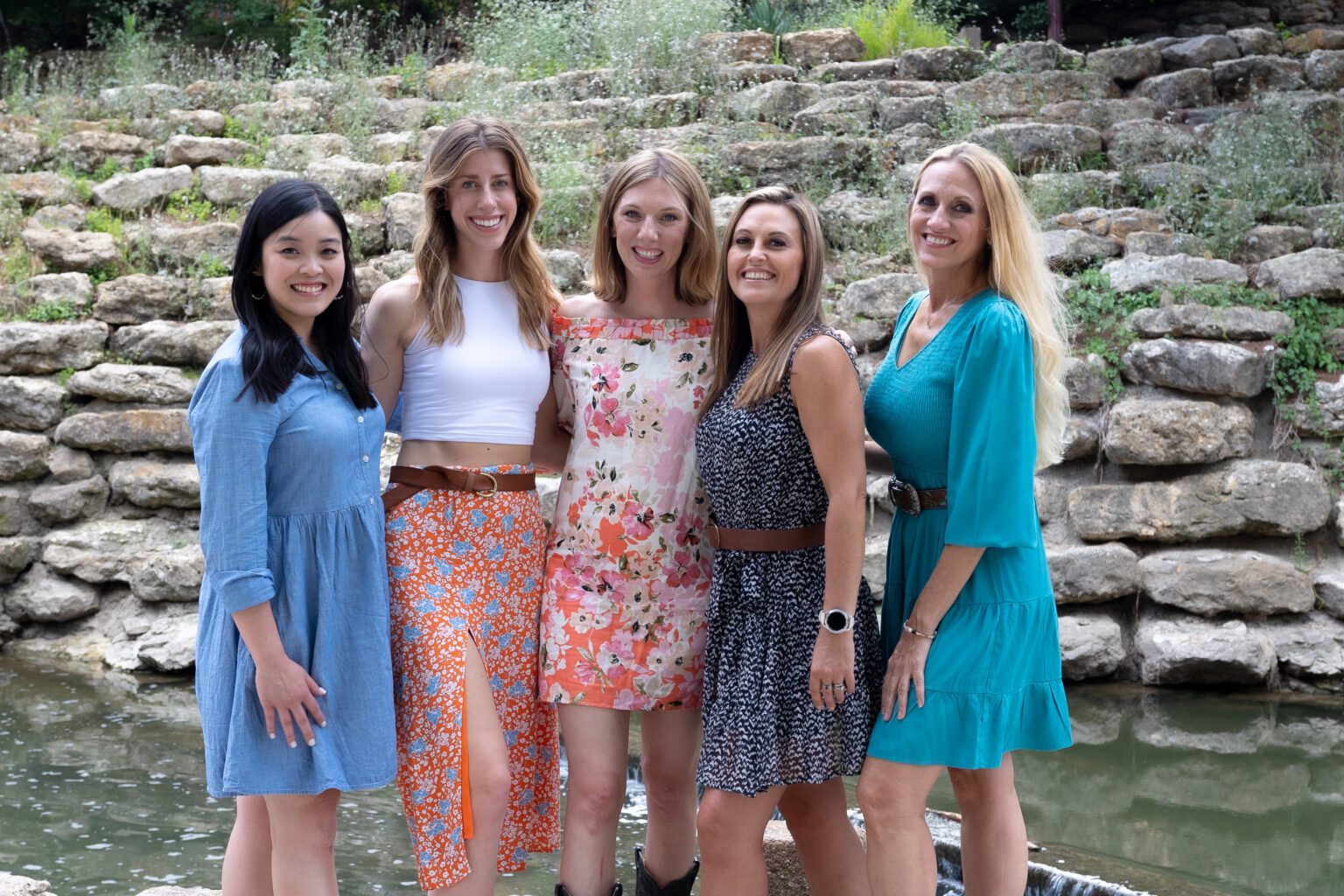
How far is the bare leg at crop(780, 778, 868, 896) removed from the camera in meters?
2.78

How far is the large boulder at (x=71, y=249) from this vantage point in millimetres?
7207

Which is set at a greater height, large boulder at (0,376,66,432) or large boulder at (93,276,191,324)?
large boulder at (93,276,191,324)

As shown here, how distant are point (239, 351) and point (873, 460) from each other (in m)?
1.44

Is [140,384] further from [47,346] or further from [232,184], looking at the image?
[232,184]

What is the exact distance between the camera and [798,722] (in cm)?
262

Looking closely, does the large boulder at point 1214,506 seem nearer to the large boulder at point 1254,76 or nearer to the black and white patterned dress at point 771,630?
the black and white patterned dress at point 771,630

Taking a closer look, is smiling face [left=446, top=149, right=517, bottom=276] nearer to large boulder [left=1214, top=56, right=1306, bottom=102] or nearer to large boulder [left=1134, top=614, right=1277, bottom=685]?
large boulder [left=1134, top=614, right=1277, bottom=685]

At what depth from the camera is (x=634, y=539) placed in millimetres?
2908

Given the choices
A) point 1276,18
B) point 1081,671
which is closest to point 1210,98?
point 1081,671

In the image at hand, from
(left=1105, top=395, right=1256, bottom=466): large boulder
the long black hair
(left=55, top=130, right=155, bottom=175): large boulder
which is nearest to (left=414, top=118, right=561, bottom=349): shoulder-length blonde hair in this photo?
the long black hair

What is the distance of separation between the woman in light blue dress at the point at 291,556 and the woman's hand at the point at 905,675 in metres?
1.01

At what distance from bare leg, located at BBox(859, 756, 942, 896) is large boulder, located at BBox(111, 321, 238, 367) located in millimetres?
4972

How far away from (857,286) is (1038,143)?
2170 millimetres

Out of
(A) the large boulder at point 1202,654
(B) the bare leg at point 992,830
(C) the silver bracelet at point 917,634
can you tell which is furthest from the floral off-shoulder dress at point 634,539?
(A) the large boulder at point 1202,654
